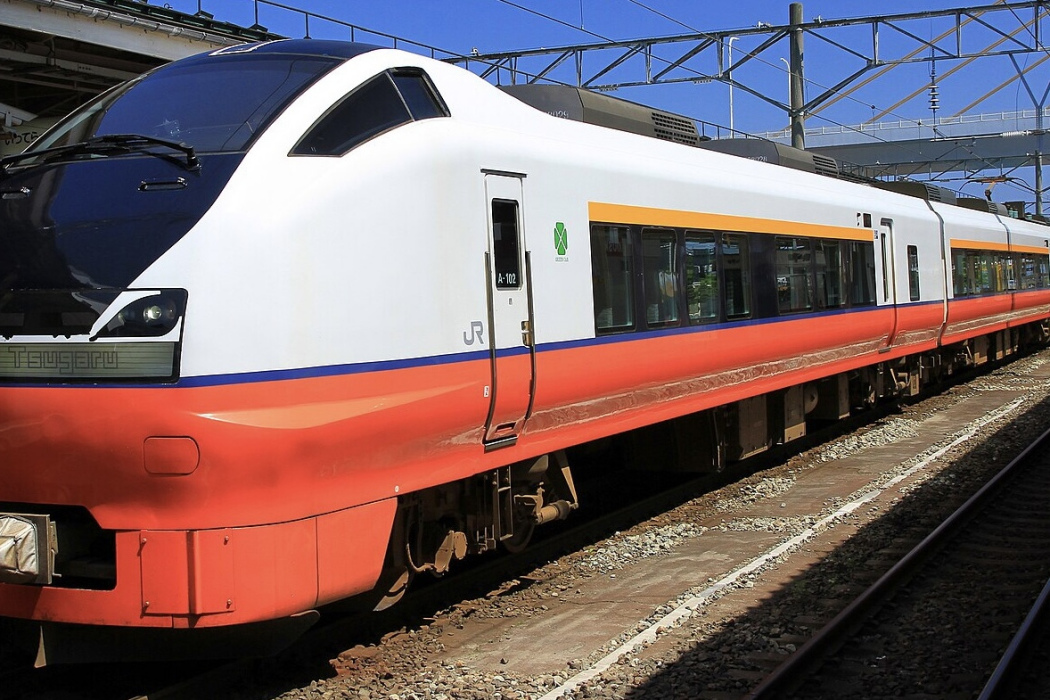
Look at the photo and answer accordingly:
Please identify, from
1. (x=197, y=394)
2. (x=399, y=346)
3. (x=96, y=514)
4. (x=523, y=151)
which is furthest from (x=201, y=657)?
(x=523, y=151)

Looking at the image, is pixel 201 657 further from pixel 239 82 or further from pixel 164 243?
pixel 239 82

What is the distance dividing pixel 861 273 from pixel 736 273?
388 cm

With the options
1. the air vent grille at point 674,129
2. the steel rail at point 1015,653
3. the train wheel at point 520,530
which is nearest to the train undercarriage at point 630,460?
the train wheel at point 520,530

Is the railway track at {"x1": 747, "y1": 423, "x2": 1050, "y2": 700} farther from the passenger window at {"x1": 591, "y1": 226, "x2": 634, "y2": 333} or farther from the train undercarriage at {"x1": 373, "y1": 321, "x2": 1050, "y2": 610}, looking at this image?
the passenger window at {"x1": 591, "y1": 226, "x2": 634, "y2": 333}

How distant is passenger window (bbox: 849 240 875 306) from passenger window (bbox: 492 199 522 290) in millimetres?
6772

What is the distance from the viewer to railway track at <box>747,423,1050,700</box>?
5.20m

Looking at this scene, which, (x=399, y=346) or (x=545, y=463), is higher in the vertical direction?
(x=399, y=346)

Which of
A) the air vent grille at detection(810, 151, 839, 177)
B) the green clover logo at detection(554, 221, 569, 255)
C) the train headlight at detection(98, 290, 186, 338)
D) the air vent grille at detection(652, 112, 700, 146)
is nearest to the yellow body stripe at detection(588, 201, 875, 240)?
the green clover logo at detection(554, 221, 569, 255)

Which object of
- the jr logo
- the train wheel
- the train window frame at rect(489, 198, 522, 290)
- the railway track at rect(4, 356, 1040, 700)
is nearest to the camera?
the railway track at rect(4, 356, 1040, 700)

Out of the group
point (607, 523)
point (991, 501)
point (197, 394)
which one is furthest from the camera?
point (991, 501)

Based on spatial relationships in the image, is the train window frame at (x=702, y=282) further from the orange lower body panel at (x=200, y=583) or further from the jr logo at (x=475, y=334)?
the orange lower body panel at (x=200, y=583)

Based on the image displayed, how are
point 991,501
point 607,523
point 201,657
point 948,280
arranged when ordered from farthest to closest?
point 948,280
point 991,501
point 607,523
point 201,657

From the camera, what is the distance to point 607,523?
27.1ft

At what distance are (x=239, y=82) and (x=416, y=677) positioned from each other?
9.86 feet
